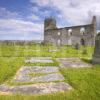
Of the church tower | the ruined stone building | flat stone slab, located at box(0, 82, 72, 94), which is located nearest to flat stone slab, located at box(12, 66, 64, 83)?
flat stone slab, located at box(0, 82, 72, 94)

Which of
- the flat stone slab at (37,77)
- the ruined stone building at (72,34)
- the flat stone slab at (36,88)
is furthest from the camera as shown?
the ruined stone building at (72,34)

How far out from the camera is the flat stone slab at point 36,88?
3.98 m

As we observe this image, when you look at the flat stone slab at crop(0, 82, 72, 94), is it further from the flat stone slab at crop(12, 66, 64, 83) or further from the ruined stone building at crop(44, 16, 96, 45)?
the ruined stone building at crop(44, 16, 96, 45)

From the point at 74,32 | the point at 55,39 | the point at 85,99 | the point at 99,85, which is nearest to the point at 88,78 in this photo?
the point at 99,85

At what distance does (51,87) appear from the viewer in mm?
4281

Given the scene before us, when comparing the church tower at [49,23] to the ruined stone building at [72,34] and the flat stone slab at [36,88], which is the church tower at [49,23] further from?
the flat stone slab at [36,88]

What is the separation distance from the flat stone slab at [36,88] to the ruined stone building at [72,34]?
45.3m

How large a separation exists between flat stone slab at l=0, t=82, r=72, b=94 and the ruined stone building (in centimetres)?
4531

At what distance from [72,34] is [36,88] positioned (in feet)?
161

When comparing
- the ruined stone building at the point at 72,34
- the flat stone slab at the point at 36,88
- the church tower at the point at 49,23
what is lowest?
the flat stone slab at the point at 36,88

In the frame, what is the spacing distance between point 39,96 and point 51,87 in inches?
26.2

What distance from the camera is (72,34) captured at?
172ft

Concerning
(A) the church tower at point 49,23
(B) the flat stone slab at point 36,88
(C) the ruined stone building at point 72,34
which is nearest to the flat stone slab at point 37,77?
(B) the flat stone slab at point 36,88

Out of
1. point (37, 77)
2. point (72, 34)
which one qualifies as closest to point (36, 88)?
point (37, 77)
